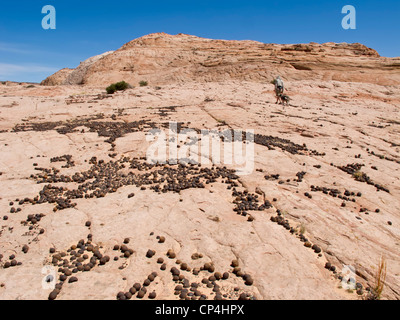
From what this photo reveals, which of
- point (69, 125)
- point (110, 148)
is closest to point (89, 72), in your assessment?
point (69, 125)

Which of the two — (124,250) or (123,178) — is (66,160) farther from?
(124,250)

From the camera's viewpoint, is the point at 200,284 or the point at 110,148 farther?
the point at 110,148

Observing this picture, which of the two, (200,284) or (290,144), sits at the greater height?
(290,144)

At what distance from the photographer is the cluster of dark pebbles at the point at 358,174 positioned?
8276 mm

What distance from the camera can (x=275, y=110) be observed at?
17422mm

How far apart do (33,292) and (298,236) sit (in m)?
4.54

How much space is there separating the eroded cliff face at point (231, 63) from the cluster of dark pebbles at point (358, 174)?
26571mm

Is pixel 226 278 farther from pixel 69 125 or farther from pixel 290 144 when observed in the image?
pixel 69 125

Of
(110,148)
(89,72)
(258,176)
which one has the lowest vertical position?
(258,176)

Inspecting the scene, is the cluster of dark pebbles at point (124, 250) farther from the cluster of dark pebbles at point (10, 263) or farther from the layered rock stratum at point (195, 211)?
the cluster of dark pebbles at point (10, 263)

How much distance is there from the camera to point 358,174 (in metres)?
8.76

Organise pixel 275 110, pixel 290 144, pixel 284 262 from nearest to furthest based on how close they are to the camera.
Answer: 1. pixel 284 262
2. pixel 290 144
3. pixel 275 110

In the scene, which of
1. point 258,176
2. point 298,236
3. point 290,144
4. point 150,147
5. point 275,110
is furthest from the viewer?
point 275,110

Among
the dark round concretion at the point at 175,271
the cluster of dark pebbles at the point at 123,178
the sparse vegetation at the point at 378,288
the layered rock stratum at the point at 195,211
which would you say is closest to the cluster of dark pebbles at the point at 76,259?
the layered rock stratum at the point at 195,211
